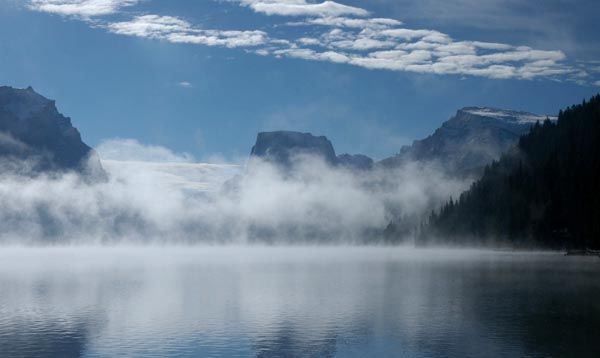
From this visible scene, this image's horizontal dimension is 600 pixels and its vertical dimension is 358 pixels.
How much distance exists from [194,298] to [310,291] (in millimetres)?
20529

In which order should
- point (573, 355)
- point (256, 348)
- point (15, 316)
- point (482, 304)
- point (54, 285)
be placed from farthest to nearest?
point (54, 285) → point (482, 304) → point (15, 316) → point (256, 348) → point (573, 355)

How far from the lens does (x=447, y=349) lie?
195ft

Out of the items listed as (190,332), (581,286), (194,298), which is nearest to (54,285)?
(194,298)

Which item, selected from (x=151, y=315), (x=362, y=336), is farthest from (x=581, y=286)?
(x=151, y=315)

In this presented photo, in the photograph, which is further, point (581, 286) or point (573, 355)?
point (581, 286)

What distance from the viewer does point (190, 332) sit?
225 ft

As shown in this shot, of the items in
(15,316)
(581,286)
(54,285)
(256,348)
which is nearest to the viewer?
(256,348)

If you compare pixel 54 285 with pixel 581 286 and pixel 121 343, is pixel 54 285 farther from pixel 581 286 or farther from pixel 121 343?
pixel 581 286

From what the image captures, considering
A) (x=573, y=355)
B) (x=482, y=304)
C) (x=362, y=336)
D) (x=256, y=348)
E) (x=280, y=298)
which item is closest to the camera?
(x=573, y=355)

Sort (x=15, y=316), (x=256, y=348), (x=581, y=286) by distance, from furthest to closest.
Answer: (x=581, y=286) < (x=15, y=316) < (x=256, y=348)

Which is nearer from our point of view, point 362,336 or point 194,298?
point 362,336

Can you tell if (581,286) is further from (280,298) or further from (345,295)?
(280,298)

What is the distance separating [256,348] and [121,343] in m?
12.4

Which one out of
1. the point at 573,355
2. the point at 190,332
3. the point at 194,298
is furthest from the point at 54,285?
the point at 573,355
